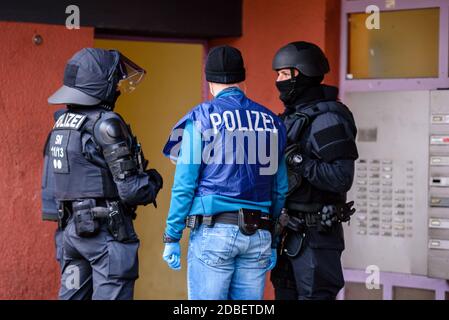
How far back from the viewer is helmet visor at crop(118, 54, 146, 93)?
5199 mm

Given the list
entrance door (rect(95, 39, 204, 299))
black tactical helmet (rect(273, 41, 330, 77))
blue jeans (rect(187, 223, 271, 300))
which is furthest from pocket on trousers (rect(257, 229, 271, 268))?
entrance door (rect(95, 39, 204, 299))

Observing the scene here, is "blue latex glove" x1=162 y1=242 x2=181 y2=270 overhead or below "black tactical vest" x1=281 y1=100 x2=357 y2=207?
below

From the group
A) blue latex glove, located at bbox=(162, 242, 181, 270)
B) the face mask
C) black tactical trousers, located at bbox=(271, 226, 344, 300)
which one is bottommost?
black tactical trousers, located at bbox=(271, 226, 344, 300)

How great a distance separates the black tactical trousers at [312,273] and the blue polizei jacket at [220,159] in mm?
691

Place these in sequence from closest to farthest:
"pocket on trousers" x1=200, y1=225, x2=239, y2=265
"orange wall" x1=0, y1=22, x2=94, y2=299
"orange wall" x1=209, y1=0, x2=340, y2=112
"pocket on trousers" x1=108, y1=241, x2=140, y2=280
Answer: "pocket on trousers" x1=200, y1=225, x2=239, y2=265, "pocket on trousers" x1=108, y1=241, x2=140, y2=280, "orange wall" x1=0, y1=22, x2=94, y2=299, "orange wall" x1=209, y1=0, x2=340, y2=112

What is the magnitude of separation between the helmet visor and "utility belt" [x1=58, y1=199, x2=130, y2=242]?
0.72 m

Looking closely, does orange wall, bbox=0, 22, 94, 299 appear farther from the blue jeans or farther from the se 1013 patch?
the blue jeans

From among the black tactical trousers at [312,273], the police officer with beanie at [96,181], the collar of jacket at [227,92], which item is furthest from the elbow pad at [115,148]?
the black tactical trousers at [312,273]

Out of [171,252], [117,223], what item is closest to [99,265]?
[117,223]

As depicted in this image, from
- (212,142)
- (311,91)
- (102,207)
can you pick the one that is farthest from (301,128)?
(102,207)

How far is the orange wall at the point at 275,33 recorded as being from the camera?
6.52 metres

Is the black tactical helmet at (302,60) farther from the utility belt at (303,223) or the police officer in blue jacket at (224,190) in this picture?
the utility belt at (303,223)

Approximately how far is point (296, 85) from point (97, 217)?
1433 millimetres

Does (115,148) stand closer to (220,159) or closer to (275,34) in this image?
(220,159)
